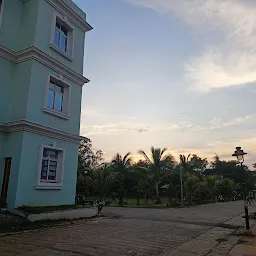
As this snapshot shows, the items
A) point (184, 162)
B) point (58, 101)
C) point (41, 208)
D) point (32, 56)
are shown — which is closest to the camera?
point (41, 208)

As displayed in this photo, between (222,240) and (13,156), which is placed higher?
(13,156)

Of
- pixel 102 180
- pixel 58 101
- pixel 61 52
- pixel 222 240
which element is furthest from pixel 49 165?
pixel 102 180

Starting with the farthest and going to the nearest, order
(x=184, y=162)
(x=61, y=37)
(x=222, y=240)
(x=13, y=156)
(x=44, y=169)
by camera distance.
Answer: (x=184, y=162) → (x=61, y=37) → (x=44, y=169) → (x=13, y=156) → (x=222, y=240)

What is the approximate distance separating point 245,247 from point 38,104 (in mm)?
9361

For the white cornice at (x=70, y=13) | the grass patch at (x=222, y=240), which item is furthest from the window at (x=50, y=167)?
the grass patch at (x=222, y=240)

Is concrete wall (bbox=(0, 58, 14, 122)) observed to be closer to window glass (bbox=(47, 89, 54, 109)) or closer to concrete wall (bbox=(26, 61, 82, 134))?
concrete wall (bbox=(26, 61, 82, 134))

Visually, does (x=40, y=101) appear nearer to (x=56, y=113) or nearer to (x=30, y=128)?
(x=56, y=113)

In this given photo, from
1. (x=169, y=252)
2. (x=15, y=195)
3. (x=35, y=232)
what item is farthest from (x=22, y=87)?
(x=169, y=252)

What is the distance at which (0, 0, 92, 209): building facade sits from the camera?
11516mm

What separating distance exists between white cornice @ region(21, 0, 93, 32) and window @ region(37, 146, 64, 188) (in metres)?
6.78

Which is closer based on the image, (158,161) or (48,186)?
(48,186)

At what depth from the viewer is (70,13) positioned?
48.2ft

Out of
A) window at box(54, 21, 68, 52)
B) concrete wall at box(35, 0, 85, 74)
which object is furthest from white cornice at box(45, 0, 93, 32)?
window at box(54, 21, 68, 52)

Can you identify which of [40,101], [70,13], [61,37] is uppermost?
[70,13]
